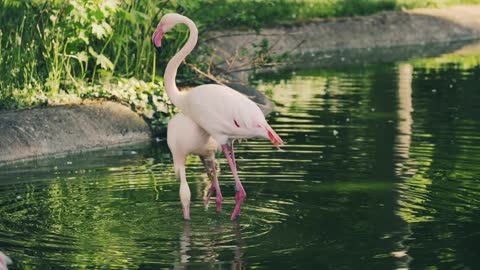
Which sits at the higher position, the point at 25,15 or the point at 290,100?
the point at 25,15

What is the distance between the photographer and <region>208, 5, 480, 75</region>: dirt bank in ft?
73.2

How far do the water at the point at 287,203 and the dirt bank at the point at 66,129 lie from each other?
0.91 ft

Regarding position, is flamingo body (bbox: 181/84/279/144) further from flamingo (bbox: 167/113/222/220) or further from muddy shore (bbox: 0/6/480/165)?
muddy shore (bbox: 0/6/480/165)

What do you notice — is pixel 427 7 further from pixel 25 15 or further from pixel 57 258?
pixel 57 258

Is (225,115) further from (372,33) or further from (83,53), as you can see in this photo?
(372,33)

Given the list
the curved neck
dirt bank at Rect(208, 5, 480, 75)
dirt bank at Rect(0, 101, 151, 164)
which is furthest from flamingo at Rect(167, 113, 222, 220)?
dirt bank at Rect(208, 5, 480, 75)

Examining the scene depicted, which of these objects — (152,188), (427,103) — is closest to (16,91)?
(152,188)

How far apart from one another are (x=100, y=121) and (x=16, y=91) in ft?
2.91

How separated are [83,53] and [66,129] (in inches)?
49.0

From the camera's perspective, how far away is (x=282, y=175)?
10195 mm

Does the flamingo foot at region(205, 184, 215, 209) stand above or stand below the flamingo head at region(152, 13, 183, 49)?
below

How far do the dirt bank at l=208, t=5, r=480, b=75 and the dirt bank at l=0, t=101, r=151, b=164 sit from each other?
8.72 meters

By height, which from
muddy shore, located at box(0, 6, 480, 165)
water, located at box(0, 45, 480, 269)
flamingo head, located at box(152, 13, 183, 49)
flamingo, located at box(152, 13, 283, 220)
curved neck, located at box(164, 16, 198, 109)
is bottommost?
water, located at box(0, 45, 480, 269)

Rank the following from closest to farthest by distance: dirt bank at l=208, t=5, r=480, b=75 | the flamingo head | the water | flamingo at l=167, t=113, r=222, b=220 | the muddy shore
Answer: the water, flamingo at l=167, t=113, r=222, b=220, the flamingo head, the muddy shore, dirt bank at l=208, t=5, r=480, b=75
